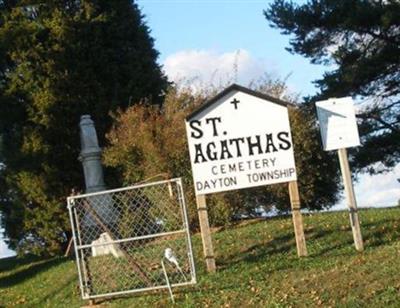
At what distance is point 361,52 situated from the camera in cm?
2691

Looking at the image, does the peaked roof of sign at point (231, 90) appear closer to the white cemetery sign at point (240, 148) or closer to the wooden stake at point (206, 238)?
the white cemetery sign at point (240, 148)

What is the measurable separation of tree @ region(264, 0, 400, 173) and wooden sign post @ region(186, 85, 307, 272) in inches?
547

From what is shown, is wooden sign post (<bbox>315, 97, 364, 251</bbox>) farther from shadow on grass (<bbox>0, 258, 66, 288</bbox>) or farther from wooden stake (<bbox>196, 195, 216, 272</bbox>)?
shadow on grass (<bbox>0, 258, 66, 288</bbox>)

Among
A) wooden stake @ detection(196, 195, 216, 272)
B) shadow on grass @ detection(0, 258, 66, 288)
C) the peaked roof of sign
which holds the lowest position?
shadow on grass @ detection(0, 258, 66, 288)

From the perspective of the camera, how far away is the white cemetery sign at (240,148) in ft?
38.8

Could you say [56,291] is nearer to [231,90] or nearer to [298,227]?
[298,227]

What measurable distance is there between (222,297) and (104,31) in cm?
1746

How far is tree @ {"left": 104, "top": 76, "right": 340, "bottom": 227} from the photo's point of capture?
17.5m

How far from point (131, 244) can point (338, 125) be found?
4421 millimetres

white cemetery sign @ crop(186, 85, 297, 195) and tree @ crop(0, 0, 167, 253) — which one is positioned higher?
tree @ crop(0, 0, 167, 253)

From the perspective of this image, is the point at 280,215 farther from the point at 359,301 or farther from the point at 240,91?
A: the point at 359,301

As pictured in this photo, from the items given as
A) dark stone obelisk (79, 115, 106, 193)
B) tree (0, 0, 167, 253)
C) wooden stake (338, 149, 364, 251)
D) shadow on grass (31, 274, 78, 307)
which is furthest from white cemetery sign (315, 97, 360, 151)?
tree (0, 0, 167, 253)

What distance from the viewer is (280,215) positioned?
59.1ft

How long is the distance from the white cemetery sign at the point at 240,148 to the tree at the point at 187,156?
5.10 meters
